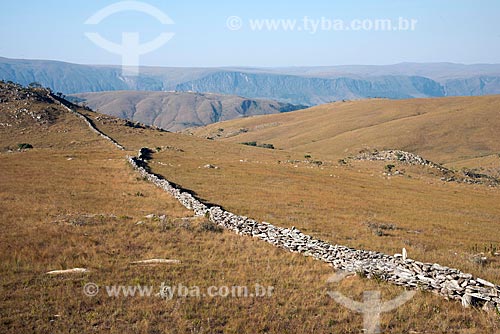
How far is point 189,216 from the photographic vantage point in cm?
2625

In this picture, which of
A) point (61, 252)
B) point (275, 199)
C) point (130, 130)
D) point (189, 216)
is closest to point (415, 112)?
point (130, 130)

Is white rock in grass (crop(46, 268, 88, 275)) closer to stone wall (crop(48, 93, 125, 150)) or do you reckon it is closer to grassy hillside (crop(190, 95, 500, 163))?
stone wall (crop(48, 93, 125, 150))

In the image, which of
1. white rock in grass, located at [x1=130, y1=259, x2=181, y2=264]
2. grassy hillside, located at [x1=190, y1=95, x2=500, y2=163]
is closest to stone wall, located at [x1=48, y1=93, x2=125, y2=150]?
grassy hillside, located at [x1=190, y1=95, x2=500, y2=163]

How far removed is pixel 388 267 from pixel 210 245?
8639 mm

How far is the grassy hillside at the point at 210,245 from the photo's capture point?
1159cm

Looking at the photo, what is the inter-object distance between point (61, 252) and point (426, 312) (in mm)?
14904

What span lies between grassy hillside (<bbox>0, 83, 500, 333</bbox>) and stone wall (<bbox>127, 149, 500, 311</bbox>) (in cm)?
→ 63

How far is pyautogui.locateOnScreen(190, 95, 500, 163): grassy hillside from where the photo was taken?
117 m

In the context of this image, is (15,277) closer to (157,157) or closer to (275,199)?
(275,199)

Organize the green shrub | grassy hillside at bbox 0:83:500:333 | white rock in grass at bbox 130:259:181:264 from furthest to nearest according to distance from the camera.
Result: the green shrub
white rock in grass at bbox 130:259:181:264
grassy hillside at bbox 0:83:500:333

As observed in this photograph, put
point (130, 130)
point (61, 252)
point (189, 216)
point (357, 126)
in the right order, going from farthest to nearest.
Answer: point (357, 126), point (130, 130), point (189, 216), point (61, 252)

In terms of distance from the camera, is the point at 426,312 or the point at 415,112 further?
the point at 415,112

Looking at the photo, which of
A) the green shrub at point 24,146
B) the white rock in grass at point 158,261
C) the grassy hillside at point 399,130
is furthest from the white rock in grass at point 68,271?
the grassy hillside at point 399,130

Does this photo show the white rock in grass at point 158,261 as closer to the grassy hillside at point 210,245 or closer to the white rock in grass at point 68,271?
the grassy hillside at point 210,245
